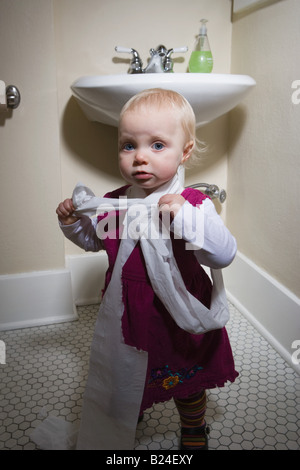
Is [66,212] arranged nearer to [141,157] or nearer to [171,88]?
[141,157]

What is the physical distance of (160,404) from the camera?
108cm

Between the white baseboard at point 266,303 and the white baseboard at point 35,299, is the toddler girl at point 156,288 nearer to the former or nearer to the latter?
the white baseboard at point 266,303

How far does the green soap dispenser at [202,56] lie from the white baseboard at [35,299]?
816 millimetres

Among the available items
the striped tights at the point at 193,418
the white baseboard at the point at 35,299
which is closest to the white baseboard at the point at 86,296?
the white baseboard at the point at 35,299

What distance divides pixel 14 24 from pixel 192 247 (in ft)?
2.94

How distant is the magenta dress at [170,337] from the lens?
31.0 inches

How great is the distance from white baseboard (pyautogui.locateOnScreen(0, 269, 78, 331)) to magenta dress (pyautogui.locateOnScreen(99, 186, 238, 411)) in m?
0.62

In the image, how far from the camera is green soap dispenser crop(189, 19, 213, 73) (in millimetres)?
1357

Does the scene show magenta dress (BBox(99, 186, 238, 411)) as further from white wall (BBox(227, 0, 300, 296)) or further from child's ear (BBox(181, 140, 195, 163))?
white wall (BBox(227, 0, 300, 296))

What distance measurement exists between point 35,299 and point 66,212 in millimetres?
689

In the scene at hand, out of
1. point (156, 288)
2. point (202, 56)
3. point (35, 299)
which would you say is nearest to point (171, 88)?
point (202, 56)

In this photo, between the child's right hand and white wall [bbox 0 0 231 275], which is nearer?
the child's right hand

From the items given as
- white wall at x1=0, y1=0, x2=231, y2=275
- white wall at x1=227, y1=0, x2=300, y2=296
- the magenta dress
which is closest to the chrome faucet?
white wall at x1=0, y1=0, x2=231, y2=275
